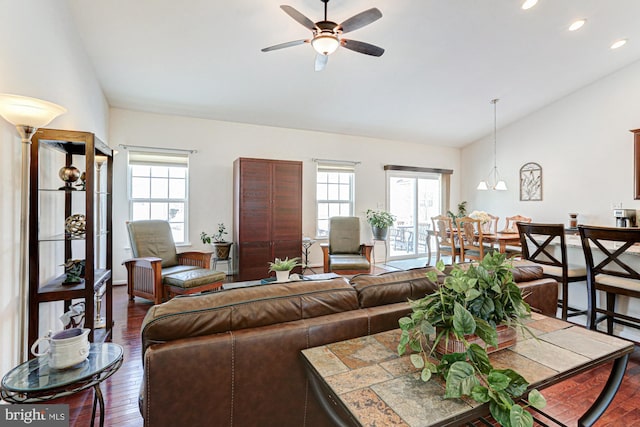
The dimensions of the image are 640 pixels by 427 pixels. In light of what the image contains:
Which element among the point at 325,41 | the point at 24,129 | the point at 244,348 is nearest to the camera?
the point at 244,348

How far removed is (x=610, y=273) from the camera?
244 centimetres

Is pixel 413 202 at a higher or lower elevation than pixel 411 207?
higher

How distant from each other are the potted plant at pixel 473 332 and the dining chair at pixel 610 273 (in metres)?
1.92

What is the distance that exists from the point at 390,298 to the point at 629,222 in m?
5.31

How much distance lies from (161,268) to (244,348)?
292cm

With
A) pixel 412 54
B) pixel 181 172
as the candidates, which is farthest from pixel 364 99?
pixel 181 172

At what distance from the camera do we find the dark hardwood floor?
1755 millimetres

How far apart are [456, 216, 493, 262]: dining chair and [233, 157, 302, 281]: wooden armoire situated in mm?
2526

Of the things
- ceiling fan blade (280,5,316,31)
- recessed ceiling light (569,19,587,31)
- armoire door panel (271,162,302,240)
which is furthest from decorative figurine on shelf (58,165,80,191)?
recessed ceiling light (569,19,587,31)

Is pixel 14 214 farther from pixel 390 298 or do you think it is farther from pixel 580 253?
pixel 580 253

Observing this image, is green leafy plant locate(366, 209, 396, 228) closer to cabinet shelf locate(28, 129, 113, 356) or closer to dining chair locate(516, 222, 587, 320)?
dining chair locate(516, 222, 587, 320)

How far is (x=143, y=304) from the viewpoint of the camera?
373 centimetres

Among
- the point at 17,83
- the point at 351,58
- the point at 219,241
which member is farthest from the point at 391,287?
the point at 219,241

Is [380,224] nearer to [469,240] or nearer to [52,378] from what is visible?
[469,240]
